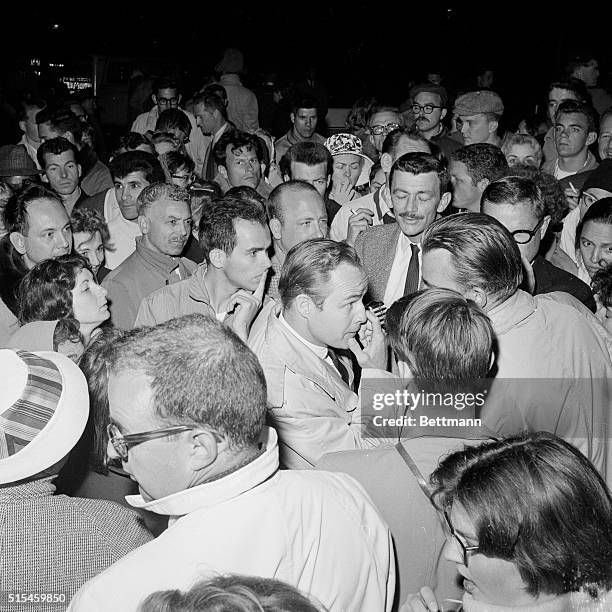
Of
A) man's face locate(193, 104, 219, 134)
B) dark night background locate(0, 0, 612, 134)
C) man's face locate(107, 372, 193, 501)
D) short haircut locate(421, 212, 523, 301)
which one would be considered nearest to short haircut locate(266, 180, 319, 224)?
short haircut locate(421, 212, 523, 301)

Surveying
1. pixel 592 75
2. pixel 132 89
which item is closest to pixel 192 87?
pixel 132 89

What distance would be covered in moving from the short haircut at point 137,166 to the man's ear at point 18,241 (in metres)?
1.11

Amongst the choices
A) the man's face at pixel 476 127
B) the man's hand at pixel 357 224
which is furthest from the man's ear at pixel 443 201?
the man's face at pixel 476 127

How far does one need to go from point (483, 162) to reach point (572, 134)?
1230 millimetres

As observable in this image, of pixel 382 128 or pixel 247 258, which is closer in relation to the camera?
pixel 247 258

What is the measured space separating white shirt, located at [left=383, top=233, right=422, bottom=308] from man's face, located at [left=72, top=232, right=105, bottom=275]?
1.48 metres

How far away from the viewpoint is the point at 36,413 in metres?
1.60

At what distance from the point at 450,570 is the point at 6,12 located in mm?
12718

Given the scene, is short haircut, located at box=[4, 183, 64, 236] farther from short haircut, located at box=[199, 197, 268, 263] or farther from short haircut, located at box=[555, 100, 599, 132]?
short haircut, located at box=[555, 100, 599, 132]

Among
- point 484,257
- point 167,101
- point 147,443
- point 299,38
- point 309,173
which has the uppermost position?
point 299,38

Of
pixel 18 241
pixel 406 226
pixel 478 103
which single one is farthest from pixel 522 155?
pixel 18 241

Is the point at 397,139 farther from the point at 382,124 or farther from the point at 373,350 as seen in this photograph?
the point at 373,350

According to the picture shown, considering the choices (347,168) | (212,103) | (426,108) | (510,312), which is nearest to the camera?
(510,312)

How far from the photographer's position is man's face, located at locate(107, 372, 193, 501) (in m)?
1.41
